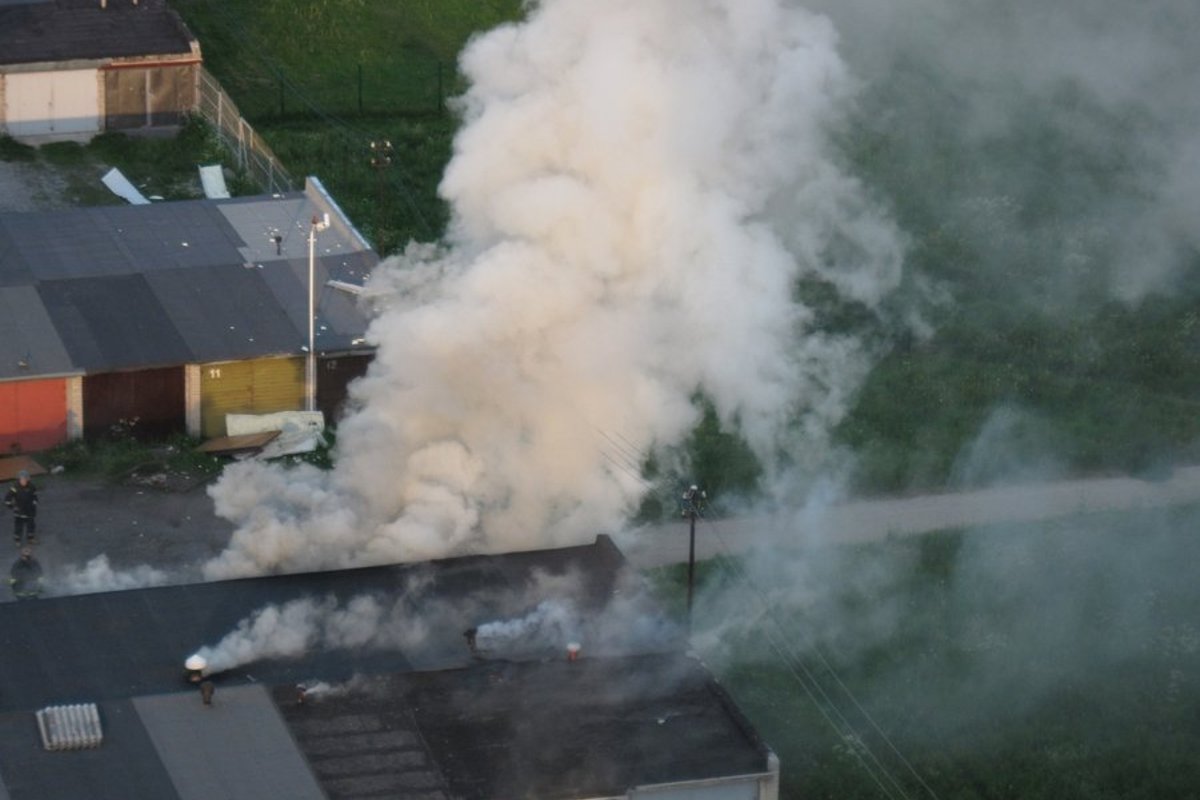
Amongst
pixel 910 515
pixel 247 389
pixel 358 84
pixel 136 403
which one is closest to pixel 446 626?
pixel 910 515

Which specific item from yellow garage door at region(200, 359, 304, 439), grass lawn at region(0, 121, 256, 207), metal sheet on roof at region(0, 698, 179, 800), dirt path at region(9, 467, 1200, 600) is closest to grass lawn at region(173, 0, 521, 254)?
grass lawn at region(0, 121, 256, 207)

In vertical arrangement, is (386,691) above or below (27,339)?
below

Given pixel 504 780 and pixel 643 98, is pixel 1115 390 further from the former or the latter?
pixel 504 780

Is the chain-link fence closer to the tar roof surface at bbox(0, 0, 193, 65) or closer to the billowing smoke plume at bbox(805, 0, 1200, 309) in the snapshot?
the tar roof surface at bbox(0, 0, 193, 65)

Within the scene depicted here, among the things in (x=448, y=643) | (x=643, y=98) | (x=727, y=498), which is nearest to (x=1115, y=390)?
(x=727, y=498)

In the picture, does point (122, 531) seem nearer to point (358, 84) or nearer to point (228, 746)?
point (228, 746)

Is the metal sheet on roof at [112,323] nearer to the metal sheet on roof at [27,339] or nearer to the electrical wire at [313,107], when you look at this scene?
the metal sheet on roof at [27,339]
